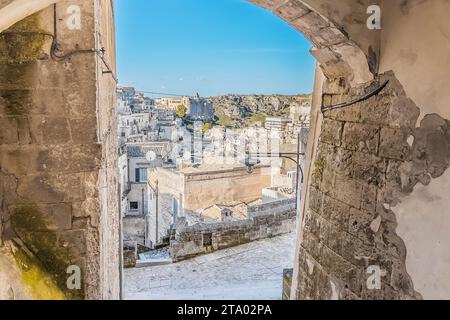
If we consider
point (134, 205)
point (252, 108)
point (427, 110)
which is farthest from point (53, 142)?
point (134, 205)

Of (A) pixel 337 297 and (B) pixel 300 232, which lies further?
(B) pixel 300 232

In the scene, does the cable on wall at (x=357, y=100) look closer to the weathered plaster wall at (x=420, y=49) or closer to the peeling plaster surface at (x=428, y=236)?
the weathered plaster wall at (x=420, y=49)

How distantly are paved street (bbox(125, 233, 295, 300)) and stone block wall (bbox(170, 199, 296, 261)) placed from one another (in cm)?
16

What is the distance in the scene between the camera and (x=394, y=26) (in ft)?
8.39

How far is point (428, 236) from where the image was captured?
7.38ft

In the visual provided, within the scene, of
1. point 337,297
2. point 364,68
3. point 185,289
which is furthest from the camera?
point 185,289

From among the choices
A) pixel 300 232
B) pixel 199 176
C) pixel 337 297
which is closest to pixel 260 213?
pixel 300 232

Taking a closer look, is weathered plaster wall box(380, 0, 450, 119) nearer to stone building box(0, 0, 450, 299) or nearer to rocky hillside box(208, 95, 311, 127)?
stone building box(0, 0, 450, 299)

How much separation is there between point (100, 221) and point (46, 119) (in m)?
0.77

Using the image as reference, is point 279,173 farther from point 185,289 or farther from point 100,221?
point 100,221

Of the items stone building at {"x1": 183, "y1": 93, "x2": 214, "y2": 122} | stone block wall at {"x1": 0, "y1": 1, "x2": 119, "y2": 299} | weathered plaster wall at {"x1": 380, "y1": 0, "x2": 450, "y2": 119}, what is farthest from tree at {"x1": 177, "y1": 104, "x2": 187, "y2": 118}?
weathered plaster wall at {"x1": 380, "y1": 0, "x2": 450, "y2": 119}
